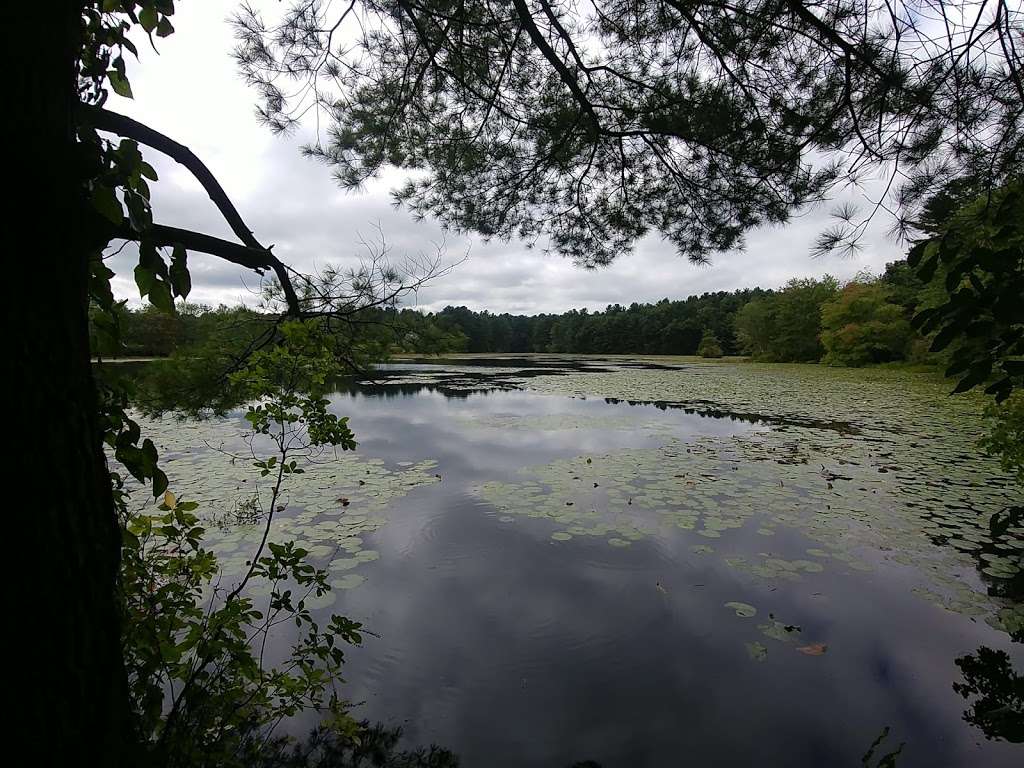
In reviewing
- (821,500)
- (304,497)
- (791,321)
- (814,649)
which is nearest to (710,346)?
(791,321)

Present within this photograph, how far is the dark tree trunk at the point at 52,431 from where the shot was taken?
583 millimetres

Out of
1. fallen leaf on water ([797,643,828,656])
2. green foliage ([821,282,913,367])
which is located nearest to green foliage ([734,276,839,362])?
green foliage ([821,282,913,367])

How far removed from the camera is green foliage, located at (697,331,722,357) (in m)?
45.9

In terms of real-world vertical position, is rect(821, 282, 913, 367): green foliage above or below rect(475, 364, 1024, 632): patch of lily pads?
above

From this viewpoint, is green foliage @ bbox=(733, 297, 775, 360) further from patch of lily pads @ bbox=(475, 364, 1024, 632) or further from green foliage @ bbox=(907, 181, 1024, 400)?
green foliage @ bbox=(907, 181, 1024, 400)

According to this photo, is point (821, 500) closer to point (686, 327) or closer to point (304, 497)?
point (304, 497)

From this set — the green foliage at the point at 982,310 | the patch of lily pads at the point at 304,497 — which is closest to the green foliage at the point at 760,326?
the patch of lily pads at the point at 304,497

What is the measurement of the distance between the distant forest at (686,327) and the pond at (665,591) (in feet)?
1.61

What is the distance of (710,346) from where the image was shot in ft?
152

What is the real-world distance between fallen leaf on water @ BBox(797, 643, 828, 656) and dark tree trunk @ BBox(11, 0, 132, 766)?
3140 mm

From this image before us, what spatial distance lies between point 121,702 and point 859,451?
26.7ft

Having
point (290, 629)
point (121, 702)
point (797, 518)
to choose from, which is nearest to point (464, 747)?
point (290, 629)

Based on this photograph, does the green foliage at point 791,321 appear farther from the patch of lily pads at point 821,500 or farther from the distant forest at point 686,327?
the patch of lily pads at point 821,500

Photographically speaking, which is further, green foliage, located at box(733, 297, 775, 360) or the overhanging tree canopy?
green foliage, located at box(733, 297, 775, 360)
